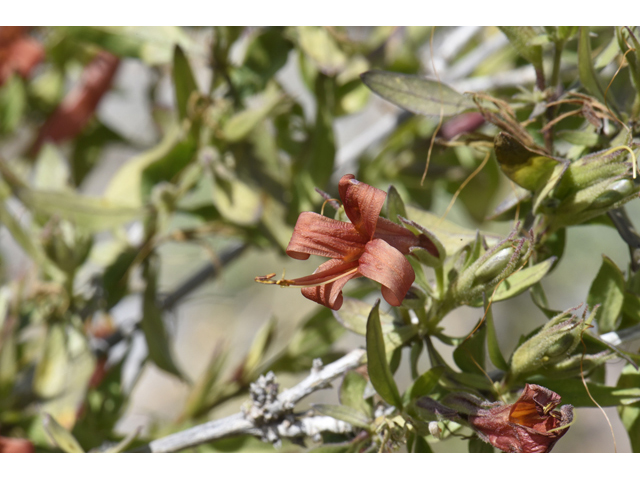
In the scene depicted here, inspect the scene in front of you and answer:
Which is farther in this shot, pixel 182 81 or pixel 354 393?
pixel 182 81

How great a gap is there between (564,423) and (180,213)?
0.93 metres

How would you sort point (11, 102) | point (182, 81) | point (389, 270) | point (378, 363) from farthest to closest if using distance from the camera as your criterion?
point (11, 102)
point (182, 81)
point (378, 363)
point (389, 270)

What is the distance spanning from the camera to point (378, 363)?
671 mm

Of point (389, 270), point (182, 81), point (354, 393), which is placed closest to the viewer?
point (389, 270)

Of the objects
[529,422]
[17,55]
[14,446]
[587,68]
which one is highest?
[587,68]

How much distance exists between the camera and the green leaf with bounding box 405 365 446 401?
2.31ft

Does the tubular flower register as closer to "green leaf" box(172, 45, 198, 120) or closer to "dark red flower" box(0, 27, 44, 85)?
"green leaf" box(172, 45, 198, 120)

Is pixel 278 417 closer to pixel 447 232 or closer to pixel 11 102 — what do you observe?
pixel 447 232

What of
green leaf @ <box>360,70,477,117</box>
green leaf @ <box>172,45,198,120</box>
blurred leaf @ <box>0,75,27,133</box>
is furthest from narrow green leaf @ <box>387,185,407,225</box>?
blurred leaf @ <box>0,75,27,133</box>

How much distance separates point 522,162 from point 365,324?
291mm

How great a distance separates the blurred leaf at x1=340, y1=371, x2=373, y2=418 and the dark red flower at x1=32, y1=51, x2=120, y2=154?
3.57ft

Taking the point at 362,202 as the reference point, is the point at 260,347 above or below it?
below

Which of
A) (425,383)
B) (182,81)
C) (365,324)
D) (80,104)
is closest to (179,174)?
(182,81)

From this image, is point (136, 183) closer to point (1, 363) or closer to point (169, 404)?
point (1, 363)
